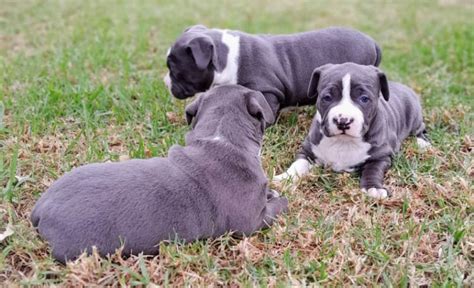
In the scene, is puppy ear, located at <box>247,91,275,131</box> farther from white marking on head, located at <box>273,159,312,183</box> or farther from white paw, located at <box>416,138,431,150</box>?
white paw, located at <box>416,138,431,150</box>

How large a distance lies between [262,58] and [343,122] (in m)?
1.48

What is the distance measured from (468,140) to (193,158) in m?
2.58

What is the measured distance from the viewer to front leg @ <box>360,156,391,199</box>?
167 inches

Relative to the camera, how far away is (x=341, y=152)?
15.1 ft

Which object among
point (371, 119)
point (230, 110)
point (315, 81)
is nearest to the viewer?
point (230, 110)

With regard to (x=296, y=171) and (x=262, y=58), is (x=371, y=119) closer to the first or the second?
(x=296, y=171)

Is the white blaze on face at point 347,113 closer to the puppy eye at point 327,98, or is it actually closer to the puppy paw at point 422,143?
the puppy eye at point 327,98

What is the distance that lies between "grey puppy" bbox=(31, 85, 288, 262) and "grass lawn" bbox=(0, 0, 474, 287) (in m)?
0.11

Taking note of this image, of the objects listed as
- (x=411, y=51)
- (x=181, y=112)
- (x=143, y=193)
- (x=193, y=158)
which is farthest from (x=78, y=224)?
(x=411, y=51)

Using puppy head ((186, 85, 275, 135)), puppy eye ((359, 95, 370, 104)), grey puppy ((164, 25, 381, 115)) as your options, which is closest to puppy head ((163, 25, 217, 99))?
grey puppy ((164, 25, 381, 115))

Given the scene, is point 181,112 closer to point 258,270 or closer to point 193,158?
point 193,158

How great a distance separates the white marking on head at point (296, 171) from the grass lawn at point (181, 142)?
0.09m

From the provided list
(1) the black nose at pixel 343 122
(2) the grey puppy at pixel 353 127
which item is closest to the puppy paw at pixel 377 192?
(2) the grey puppy at pixel 353 127

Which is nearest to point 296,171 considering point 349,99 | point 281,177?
point 281,177
